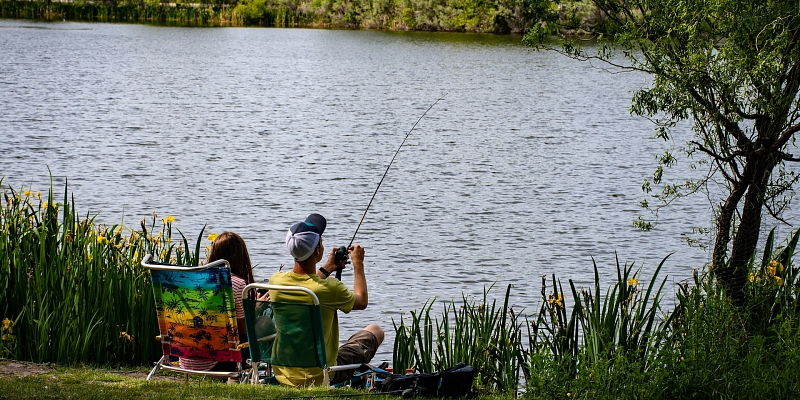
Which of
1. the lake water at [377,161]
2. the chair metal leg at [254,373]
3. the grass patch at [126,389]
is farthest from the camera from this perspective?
the lake water at [377,161]

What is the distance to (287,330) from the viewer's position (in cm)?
549

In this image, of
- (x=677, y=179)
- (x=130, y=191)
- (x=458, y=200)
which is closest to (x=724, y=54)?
(x=458, y=200)

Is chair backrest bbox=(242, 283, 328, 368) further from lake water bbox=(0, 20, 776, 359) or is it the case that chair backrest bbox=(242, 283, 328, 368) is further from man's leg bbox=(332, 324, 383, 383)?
lake water bbox=(0, 20, 776, 359)

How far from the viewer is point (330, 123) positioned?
90.1 ft

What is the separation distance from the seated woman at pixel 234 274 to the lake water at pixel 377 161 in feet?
8.97

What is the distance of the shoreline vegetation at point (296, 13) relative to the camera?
78.5m

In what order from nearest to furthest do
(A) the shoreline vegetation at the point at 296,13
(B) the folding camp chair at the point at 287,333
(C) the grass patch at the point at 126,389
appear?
(C) the grass patch at the point at 126,389
(B) the folding camp chair at the point at 287,333
(A) the shoreline vegetation at the point at 296,13

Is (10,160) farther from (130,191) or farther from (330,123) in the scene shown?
A: (330,123)

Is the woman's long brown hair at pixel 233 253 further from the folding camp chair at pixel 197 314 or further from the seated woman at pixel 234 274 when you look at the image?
the folding camp chair at pixel 197 314

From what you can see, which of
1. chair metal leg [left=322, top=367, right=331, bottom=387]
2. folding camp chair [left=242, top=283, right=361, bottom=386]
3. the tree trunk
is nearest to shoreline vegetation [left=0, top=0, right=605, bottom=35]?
the tree trunk

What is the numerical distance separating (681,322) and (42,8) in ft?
262

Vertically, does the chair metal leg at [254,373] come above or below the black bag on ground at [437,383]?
below

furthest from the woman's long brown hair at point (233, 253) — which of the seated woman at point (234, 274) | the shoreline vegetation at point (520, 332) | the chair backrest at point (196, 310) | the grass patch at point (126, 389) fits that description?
the shoreline vegetation at point (520, 332)

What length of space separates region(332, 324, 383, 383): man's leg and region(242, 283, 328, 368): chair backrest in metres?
0.34
